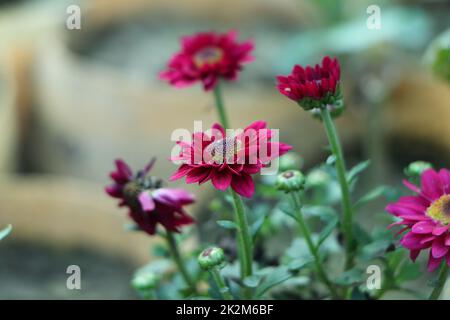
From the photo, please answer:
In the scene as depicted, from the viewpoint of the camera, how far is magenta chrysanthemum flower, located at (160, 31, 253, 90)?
40cm

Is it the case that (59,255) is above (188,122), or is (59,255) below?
below

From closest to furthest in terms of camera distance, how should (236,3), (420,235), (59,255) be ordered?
(420,235), (59,255), (236,3)

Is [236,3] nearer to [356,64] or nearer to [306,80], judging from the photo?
[356,64]

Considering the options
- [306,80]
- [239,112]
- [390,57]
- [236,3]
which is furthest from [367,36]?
[306,80]

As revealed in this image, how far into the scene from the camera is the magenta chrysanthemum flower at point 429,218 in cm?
29

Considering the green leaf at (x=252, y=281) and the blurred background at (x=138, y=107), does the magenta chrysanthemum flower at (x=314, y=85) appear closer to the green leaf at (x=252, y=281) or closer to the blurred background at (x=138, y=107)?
the green leaf at (x=252, y=281)

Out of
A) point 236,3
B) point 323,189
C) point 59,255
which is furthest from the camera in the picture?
point 236,3

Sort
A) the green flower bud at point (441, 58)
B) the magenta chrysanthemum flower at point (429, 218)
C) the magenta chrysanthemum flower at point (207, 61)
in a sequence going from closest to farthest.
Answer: the magenta chrysanthemum flower at point (429, 218)
the magenta chrysanthemum flower at point (207, 61)
the green flower bud at point (441, 58)

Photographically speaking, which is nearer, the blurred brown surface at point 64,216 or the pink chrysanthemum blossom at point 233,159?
the pink chrysanthemum blossom at point 233,159

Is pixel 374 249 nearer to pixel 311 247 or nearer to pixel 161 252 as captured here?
pixel 311 247

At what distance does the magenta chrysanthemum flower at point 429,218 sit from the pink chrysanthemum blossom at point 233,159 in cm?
6

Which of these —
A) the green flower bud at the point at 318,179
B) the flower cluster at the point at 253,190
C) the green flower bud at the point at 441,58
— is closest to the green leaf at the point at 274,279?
the flower cluster at the point at 253,190

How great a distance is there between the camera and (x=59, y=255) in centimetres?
79
